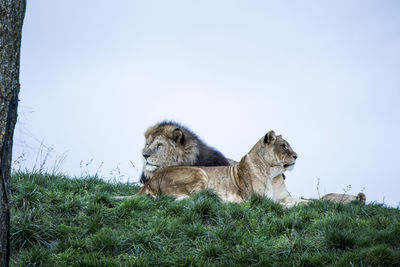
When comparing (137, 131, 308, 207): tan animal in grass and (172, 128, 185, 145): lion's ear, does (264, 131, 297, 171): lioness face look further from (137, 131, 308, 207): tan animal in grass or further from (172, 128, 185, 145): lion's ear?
(172, 128, 185, 145): lion's ear

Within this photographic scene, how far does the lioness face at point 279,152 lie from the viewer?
9.13 meters

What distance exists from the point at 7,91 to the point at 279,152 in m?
5.50

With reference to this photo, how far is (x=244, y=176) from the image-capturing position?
29.8ft

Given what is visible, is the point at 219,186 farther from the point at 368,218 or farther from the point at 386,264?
the point at 386,264

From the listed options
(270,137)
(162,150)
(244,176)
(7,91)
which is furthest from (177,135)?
(7,91)

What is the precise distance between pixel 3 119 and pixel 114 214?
2.63 meters

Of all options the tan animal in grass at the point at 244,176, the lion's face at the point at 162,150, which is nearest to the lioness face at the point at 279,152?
the tan animal in grass at the point at 244,176

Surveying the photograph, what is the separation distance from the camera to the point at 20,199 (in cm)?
735

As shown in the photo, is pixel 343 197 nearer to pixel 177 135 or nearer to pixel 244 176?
pixel 244 176

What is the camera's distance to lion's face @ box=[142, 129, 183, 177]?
33.5 ft

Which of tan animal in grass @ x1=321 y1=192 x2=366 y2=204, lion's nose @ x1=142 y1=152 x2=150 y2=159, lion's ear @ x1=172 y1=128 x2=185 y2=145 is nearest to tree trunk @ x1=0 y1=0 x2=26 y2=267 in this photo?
lion's nose @ x1=142 y1=152 x2=150 y2=159

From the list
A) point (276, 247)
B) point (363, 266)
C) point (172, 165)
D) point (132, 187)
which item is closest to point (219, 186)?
point (172, 165)

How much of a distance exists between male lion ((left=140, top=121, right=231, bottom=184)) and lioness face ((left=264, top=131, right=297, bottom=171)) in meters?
1.96

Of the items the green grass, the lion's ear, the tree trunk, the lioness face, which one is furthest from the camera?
the lion's ear
